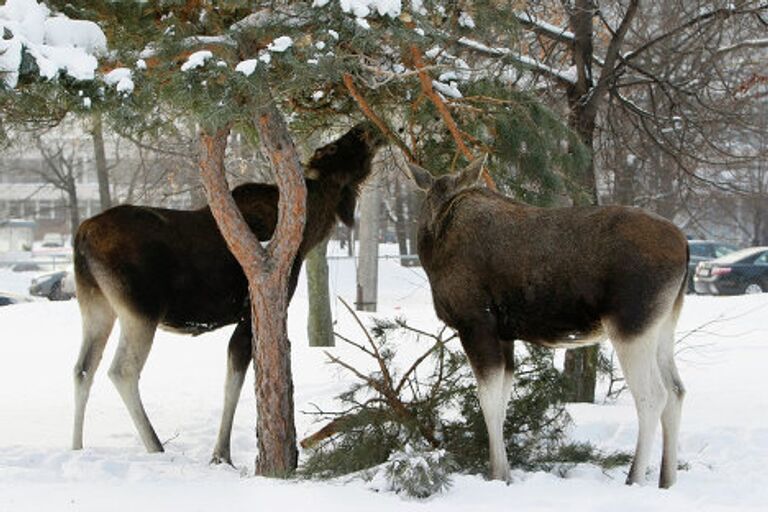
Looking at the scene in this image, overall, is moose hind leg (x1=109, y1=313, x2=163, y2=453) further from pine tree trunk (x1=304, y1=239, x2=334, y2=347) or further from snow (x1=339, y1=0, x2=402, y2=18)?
pine tree trunk (x1=304, y1=239, x2=334, y2=347)

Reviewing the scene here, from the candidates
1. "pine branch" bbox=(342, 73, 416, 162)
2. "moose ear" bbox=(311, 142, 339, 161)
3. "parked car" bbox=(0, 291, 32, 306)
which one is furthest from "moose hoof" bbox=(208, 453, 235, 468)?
"parked car" bbox=(0, 291, 32, 306)

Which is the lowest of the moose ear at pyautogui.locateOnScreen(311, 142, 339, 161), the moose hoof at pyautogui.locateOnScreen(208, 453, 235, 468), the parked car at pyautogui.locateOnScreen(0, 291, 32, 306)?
the moose hoof at pyautogui.locateOnScreen(208, 453, 235, 468)

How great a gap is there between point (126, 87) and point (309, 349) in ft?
29.3

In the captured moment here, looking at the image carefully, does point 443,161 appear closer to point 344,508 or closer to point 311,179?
point 311,179

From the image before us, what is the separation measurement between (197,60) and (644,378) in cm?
326

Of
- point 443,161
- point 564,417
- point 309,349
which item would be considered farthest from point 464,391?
point 309,349

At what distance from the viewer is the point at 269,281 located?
25.0 feet

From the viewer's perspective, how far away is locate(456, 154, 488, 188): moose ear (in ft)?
23.2

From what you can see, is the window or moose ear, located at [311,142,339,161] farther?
the window

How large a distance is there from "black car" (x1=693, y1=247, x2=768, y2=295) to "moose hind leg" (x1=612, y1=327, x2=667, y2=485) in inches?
892

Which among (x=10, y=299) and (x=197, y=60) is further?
(x=10, y=299)

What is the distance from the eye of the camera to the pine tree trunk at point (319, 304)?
15.9 m

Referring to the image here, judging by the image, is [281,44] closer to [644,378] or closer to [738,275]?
[644,378]

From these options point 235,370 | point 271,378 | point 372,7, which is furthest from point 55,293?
point 372,7
